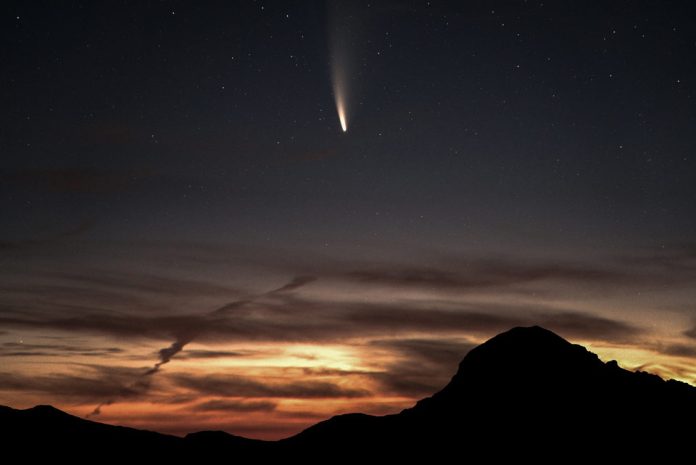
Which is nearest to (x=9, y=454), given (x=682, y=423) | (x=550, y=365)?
(x=550, y=365)

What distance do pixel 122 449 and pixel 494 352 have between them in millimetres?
75048

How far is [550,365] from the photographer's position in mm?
141000

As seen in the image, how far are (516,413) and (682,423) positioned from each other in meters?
30.4

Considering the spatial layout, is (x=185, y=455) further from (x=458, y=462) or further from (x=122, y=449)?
(x=458, y=462)

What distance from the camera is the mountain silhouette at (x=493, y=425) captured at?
387 ft

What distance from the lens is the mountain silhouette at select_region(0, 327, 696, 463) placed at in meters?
118

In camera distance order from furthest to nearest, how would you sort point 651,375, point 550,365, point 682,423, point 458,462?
point 550,365, point 651,375, point 458,462, point 682,423

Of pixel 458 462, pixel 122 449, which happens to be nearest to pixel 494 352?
pixel 458 462

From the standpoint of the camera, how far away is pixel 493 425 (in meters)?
136

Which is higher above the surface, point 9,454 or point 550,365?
point 550,365

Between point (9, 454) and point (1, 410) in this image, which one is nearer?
point (9, 454)

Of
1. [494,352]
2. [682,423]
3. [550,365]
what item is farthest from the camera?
[494,352]

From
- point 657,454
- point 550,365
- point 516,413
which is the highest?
point 550,365

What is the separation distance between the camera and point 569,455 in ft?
371
